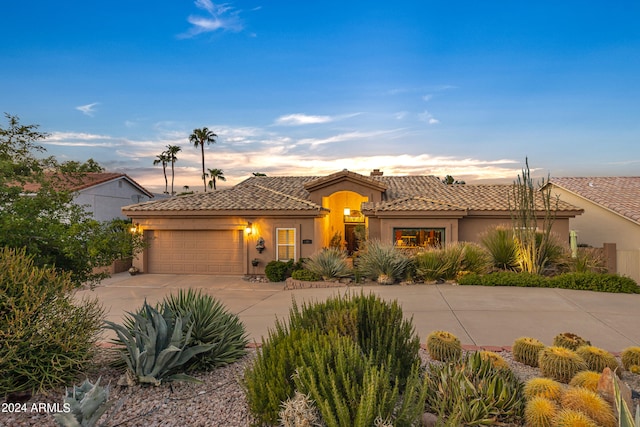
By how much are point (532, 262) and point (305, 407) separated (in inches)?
494

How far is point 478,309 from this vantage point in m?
8.68

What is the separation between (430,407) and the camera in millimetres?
3650

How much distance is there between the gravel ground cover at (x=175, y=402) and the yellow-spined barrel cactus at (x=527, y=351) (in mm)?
173

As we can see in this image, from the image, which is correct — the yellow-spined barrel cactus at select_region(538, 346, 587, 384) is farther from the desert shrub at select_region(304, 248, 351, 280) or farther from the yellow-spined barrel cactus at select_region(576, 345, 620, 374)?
the desert shrub at select_region(304, 248, 351, 280)

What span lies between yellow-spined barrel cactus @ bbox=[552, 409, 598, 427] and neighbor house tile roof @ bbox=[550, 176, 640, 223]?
716 inches

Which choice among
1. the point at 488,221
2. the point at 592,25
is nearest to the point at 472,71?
the point at 592,25

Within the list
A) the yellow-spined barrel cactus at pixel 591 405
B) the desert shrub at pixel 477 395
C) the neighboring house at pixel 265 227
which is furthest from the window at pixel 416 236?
the yellow-spined barrel cactus at pixel 591 405

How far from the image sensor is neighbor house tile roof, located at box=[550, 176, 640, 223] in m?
17.9

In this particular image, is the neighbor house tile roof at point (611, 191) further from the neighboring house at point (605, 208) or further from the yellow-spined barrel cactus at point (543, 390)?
the yellow-spined barrel cactus at point (543, 390)

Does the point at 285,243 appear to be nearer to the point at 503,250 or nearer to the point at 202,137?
the point at 503,250

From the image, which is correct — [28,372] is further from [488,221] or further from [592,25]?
[592,25]

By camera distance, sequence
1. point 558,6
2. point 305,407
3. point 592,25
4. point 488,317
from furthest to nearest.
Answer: point 592,25, point 558,6, point 488,317, point 305,407

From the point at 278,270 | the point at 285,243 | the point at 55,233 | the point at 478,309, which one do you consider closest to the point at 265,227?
the point at 285,243

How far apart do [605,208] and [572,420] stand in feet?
65.3
